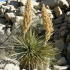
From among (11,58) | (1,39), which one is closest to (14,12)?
(1,39)

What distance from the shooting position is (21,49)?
35.3 ft

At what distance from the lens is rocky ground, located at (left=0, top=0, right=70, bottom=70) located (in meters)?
18.9

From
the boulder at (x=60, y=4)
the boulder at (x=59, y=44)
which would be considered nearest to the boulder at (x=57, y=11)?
the boulder at (x=60, y=4)

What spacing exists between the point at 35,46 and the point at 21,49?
2.22 ft

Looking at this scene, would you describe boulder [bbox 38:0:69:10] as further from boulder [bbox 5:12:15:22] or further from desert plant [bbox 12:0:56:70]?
desert plant [bbox 12:0:56:70]

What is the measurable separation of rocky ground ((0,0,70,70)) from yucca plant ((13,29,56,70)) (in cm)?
591

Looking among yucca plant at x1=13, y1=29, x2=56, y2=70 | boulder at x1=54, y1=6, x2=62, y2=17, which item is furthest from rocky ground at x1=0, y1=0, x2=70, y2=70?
yucca plant at x1=13, y1=29, x2=56, y2=70

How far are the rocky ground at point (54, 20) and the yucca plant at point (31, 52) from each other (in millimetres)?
5908

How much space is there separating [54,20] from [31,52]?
525 inches

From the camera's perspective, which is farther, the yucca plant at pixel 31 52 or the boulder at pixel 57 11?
the boulder at pixel 57 11

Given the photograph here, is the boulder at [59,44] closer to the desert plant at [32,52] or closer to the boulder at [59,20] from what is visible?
the boulder at [59,20]

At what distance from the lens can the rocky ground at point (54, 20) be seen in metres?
18.9

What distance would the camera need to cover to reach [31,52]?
10625 mm

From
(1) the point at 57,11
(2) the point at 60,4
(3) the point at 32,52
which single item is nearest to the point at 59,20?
(1) the point at 57,11
